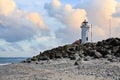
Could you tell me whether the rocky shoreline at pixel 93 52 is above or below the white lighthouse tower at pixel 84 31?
below

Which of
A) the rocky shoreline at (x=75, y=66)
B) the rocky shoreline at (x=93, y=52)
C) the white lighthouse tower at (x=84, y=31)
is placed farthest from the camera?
the white lighthouse tower at (x=84, y=31)

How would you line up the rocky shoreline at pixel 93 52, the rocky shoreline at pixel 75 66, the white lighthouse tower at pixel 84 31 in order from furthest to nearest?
the white lighthouse tower at pixel 84 31 → the rocky shoreline at pixel 93 52 → the rocky shoreline at pixel 75 66

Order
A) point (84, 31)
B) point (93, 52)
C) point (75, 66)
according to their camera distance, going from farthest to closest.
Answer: point (84, 31), point (93, 52), point (75, 66)

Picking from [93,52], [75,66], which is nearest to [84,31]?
[93,52]

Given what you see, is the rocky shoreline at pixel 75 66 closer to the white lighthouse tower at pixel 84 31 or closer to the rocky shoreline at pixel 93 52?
the rocky shoreline at pixel 93 52

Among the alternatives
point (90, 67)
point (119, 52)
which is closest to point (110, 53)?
point (119, 52)

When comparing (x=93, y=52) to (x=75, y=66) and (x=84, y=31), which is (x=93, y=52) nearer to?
(x=75, y=66)

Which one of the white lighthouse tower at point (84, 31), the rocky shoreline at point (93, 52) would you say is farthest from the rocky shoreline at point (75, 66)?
the white lighthouse tower at point (84, 31)

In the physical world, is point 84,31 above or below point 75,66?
above

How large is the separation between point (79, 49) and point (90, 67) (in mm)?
13322

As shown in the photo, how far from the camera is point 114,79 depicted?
18188mm

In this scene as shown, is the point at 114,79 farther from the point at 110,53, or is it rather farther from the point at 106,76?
the point at 110,53

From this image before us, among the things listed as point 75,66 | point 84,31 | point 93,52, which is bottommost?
point 75,66

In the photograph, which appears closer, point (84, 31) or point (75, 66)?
point (75, 66)
